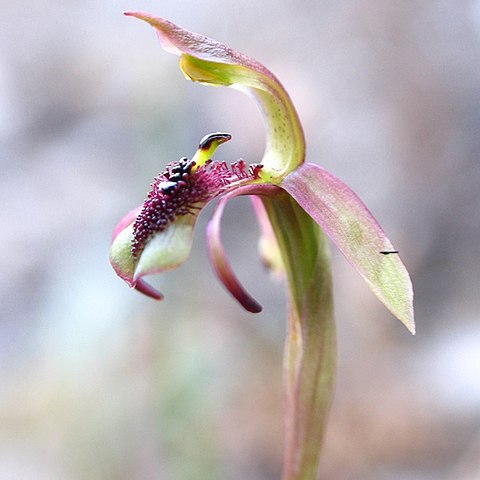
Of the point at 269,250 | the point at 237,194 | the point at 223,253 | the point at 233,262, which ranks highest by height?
the point at 237,194

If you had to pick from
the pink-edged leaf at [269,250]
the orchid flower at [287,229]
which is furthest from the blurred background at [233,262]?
the orchid flower at [287,229]

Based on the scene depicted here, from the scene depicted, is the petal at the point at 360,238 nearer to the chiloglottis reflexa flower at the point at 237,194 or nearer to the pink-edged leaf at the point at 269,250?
the chiloglottis reflexa flower at the point at 237,194

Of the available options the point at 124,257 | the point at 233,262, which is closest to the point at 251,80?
the point at 124,257

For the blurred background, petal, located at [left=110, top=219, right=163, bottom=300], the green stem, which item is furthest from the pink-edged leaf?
the blurred background

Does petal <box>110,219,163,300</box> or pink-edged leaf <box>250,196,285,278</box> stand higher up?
petal <box>110,219,163,300</box>

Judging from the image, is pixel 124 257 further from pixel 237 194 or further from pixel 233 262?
pixel 233 262

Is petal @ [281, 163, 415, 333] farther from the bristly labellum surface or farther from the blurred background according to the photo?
the blurred background

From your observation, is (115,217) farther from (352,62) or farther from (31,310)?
(352,62)
